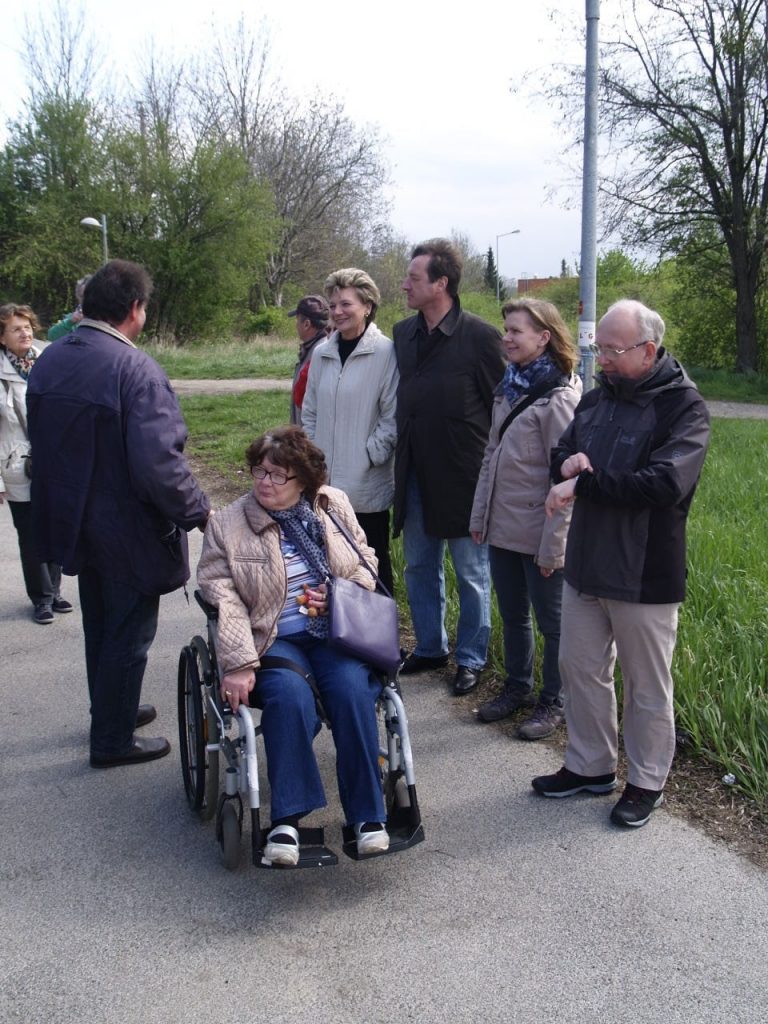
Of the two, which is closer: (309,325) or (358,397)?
(358,397)

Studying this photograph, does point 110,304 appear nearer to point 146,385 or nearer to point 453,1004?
point 146,385

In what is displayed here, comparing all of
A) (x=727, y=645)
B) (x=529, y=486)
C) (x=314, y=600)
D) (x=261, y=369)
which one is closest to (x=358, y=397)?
(x=529, y=486)

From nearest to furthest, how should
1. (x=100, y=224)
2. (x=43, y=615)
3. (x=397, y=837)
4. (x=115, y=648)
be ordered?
(x=397, y=837) → (x=115, y=648) → (x=43, y=615) → (x=100, y=224)

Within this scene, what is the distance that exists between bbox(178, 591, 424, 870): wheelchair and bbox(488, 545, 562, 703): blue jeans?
1.06 m

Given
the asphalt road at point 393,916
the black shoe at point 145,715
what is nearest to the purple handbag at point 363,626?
the asphalt road at point 393,916

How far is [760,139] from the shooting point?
Answer: 21328mm

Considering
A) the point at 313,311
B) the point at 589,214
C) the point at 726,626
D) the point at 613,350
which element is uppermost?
the point at 589,214


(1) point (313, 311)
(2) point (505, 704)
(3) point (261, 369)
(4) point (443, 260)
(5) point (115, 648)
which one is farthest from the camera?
(3) point (261, 369)

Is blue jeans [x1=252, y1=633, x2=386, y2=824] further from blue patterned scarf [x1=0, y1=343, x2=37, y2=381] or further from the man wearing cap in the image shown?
blue patterned scarf [x1=0, y1=343, x2=37, y2=381]

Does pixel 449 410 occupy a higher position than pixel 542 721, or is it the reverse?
pixel 449 410

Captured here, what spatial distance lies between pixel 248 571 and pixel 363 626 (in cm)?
46

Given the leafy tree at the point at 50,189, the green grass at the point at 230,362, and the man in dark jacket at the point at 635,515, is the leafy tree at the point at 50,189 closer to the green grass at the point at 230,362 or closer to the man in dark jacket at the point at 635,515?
the green grass at the point at 230,362

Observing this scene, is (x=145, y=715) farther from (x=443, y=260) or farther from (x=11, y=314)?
(x=11, y=314)

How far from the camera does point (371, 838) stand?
301cm
